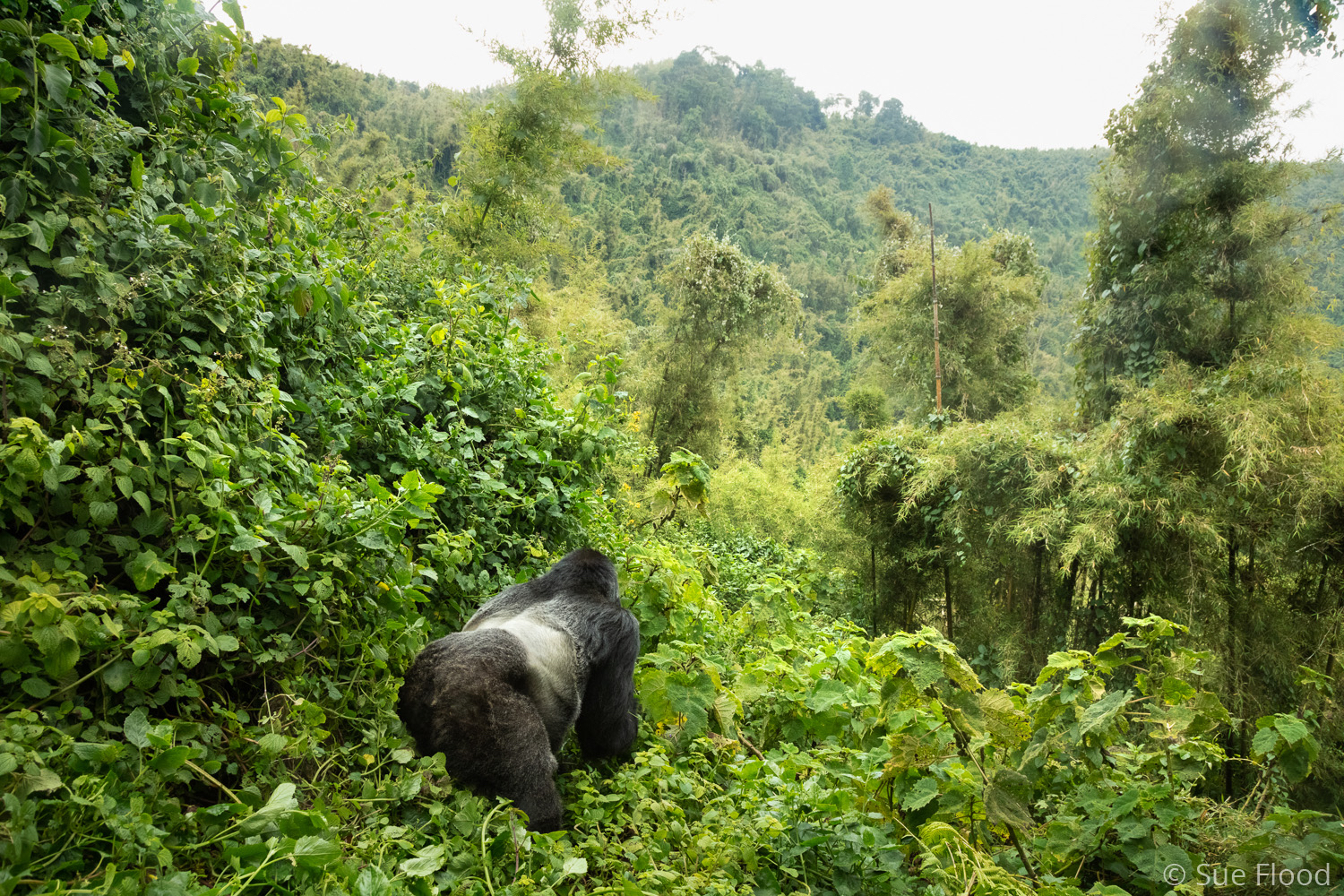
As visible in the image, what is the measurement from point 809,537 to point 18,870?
32.8 ft

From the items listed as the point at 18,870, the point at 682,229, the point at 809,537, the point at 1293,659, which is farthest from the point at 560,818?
the point at 682,229

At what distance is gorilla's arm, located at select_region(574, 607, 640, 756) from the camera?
210 centimetres

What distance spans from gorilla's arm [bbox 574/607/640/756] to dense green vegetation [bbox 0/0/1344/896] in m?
0.14

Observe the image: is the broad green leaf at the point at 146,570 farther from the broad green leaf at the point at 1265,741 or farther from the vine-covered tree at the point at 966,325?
the vine-covered tree at the point at 966,325

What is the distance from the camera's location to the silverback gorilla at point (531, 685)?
1671 millimetres

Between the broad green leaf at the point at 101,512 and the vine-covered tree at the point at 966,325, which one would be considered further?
the vine-covered tree at the point at 966,325

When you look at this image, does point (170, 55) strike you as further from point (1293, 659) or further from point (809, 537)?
point (809, 537)

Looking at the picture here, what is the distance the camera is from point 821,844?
4.75 feet

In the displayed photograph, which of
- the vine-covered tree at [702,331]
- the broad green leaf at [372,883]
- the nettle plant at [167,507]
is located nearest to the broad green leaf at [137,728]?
the nettle plant at [167,507]

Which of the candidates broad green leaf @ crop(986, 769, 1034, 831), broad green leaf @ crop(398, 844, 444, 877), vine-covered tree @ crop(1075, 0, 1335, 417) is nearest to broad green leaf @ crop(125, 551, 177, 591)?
broad green leaf @ crop(398, 844, 444, 877)

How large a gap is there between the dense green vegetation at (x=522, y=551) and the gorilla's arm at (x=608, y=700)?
0.45ft

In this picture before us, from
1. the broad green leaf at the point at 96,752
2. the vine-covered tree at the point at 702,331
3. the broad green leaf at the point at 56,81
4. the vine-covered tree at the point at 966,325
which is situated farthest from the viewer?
the vine-covered tree at the point at 702,331

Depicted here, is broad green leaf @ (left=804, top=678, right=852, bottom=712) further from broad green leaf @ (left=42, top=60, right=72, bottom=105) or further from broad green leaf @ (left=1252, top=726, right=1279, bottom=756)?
broad green leaf @ (left=42, top=60, right=72, bottom=105)

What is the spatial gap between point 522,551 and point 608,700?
37.4 inches
